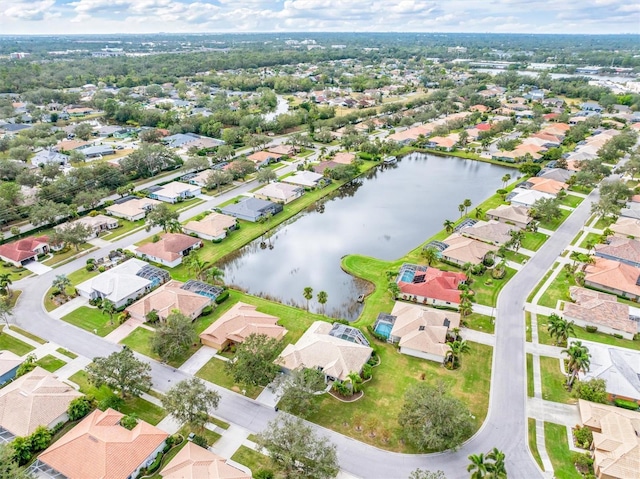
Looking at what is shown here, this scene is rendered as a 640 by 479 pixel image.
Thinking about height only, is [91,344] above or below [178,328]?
below

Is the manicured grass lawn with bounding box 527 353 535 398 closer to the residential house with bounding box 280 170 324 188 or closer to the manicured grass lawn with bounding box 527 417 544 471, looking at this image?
the manicured grass lawn with bounding box 527 417 544 471

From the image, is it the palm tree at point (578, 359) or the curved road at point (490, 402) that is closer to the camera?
the curved road at point (490, 402)

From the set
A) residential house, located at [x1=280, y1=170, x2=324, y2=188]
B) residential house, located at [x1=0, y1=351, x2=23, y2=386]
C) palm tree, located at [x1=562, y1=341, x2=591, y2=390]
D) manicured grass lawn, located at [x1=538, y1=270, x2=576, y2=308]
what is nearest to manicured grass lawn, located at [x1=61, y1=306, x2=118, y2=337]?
residential house, located at [x1=0, y1=351, x2=23, y2=386]

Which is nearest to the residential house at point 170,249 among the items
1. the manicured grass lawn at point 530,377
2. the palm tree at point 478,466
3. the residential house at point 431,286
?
the residential house at point 431,286

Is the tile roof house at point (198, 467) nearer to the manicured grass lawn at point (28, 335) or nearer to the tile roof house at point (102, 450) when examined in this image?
the tile roof house at point (102, 450)

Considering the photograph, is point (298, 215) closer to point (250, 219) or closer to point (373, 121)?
point (250, 219)

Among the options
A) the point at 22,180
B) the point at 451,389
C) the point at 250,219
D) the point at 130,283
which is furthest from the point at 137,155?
the point at 451,389
